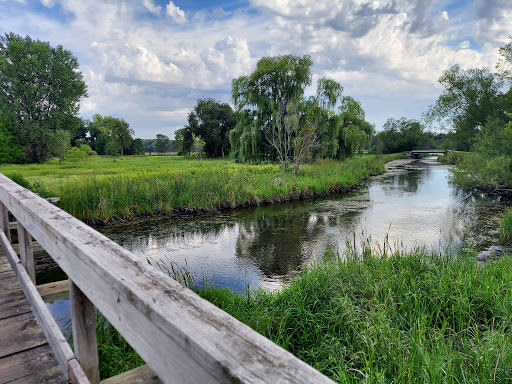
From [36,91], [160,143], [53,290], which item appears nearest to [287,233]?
[53,290]

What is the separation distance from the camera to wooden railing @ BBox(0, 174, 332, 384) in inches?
22.3

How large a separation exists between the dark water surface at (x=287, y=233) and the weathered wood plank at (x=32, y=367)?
2995 mm

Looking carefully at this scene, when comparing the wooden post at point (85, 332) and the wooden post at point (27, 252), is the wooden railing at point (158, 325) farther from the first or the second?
the wooden post at point (27, 252)

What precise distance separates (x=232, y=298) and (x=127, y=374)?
333cm

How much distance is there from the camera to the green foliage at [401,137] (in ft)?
227

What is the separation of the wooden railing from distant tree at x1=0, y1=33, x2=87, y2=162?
34.0 m

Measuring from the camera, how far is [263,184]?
49.6 feet

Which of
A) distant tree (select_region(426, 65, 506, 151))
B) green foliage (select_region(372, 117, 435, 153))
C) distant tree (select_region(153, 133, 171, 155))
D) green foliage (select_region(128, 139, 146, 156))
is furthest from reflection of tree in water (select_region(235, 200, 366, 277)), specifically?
distant tree (select_region(153, 133, 171, 155))

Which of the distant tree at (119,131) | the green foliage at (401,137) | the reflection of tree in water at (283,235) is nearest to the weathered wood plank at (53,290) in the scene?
the reflection of tree in water at (283,235)

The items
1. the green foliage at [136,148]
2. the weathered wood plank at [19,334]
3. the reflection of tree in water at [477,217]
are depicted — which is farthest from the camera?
the green foliage at [136,148]

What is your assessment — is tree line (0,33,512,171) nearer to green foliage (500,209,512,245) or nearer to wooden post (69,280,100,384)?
green foliage (500,209,512,245)

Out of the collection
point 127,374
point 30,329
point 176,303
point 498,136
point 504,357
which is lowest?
point 504,357

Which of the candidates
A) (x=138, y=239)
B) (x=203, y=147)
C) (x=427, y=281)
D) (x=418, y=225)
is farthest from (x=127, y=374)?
(x=203, y=147)

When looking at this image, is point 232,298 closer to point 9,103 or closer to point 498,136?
point 498,136
